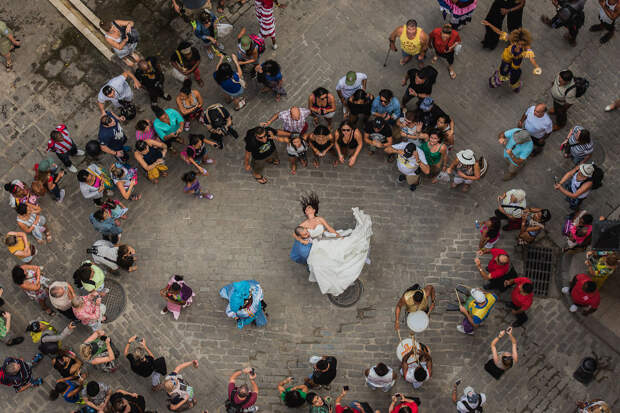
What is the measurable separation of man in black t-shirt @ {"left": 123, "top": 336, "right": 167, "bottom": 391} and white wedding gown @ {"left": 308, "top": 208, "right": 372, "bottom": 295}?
3652mm

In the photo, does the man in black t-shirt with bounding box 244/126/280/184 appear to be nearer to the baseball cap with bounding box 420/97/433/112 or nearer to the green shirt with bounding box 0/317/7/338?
the baseball cap with bounding box 420/97/433/112

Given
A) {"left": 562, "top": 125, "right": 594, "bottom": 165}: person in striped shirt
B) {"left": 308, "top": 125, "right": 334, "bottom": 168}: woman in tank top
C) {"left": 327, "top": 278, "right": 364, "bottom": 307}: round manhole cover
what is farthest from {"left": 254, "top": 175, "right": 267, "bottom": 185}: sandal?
{"left": 562, "top": 125, "right": 594, "bottom": 165}: person in striped shirt

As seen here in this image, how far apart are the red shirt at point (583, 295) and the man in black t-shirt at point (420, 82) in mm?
5067

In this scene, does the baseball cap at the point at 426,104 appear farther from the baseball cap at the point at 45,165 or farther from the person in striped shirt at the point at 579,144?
the baseball cap at the point at 45,165

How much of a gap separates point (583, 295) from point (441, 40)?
641 cm

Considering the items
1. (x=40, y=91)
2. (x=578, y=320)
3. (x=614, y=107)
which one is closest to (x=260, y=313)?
(x=578, y=320)

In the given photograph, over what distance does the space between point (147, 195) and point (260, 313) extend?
394cm

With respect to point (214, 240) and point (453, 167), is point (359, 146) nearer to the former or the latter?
point (453, 167)

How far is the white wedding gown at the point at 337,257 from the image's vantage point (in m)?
11.7

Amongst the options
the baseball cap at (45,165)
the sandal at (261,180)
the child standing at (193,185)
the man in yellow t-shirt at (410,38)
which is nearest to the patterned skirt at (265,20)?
the man in yellow t-shirt at (410,38)

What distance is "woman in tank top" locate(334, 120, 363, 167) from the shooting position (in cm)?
1243

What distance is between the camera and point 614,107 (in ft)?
44.7

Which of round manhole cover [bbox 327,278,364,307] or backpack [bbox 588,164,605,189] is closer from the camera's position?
backpack [bbox 588,164,605,189]

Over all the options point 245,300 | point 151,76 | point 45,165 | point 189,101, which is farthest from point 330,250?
point 45,165
